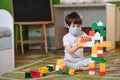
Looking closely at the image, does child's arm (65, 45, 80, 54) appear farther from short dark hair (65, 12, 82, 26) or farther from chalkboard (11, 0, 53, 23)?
chalkboard (11, 0, 53, 23)

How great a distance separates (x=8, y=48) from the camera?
240cm

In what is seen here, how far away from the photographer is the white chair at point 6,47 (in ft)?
7.55

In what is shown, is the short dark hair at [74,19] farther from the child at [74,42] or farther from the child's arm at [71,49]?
the child's arm at [71,49]

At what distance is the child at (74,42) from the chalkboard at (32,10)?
1.59 m

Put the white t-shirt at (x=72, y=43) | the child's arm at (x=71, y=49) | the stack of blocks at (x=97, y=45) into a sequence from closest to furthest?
the stack of blocks at (x=97, y=45) < the child's arm at (x=71, y=49) < the white t-shirt at (x=72, y=43)

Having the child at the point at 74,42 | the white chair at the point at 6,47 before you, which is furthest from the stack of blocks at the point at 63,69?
the white chair at the point at 6,47

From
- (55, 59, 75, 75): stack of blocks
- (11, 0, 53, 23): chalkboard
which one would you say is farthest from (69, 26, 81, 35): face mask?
(11, 0, 53, 23): chalkboard

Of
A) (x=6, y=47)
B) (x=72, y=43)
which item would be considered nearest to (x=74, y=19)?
(x=72, y=43)

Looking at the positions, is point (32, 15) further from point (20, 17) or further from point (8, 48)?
point (8, 48)

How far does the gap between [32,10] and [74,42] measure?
1.73 metres

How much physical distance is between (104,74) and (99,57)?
0.14 metres

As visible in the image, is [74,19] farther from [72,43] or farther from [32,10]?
[32,10]

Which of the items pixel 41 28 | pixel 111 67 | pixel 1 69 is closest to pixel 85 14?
pixel 41 28

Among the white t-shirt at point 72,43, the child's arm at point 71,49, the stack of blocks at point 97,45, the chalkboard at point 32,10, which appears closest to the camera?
the stack of blocks at point 97,45
